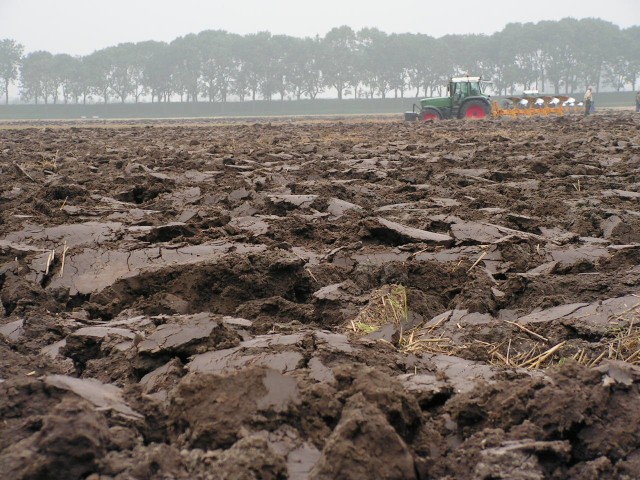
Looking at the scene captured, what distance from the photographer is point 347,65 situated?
100875mm

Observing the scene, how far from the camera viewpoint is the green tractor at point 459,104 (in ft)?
109

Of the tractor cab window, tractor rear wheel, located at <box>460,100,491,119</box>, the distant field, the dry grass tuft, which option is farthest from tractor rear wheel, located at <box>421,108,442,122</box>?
the distant field

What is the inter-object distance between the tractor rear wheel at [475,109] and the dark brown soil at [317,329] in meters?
24.2

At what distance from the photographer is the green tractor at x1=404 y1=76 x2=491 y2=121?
3312 centimetres

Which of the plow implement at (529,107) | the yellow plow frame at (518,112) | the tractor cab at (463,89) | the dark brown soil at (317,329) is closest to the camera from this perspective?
the dark brown soil at (317,329)

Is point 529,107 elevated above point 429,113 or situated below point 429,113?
above

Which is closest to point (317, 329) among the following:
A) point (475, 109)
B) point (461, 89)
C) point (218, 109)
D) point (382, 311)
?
point (382, 311)

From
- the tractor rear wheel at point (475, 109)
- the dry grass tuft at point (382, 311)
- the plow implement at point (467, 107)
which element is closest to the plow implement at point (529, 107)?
the plow implement at point (467, 107)

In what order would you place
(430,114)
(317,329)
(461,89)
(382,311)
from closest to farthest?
(317,329) → (382,311) → (430,114) → (461,89)

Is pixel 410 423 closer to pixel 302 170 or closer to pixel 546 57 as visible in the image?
pixel 302 170

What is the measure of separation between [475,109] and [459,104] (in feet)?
2.66

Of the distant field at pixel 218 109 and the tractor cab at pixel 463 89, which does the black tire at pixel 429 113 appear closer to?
the tractor cab at pixel 463 89

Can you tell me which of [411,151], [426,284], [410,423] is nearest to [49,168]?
[411,151]

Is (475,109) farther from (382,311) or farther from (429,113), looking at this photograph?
(382,311)
